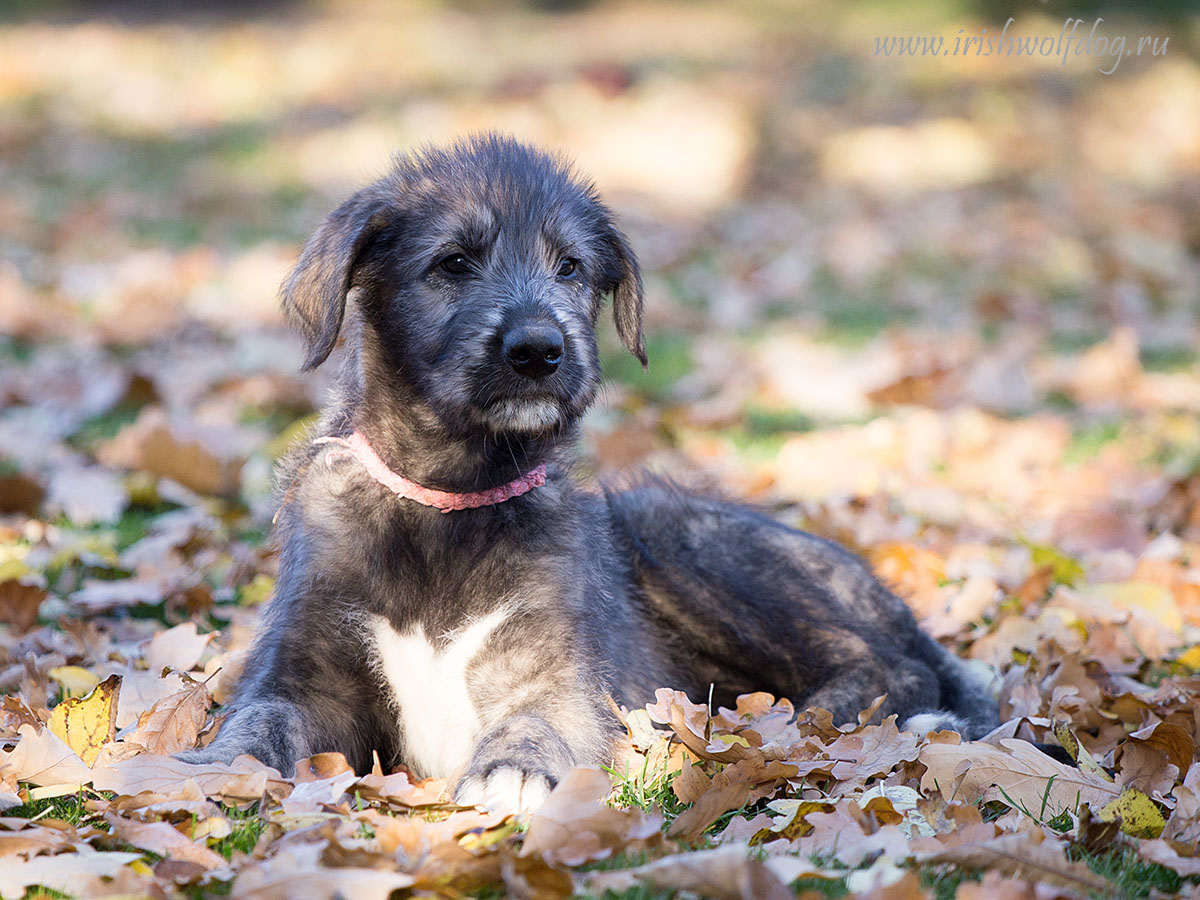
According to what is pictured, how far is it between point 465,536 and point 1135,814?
71.1 inches

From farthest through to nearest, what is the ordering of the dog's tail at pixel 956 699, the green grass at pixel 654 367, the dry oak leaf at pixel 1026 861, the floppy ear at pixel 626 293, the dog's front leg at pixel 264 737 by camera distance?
the green grass at pixel 654 367, the floppy ear at pixel 626 293, the dog's tail at pixel 956 699, the dog's front leg at pixel 264 737, the dry oak leaf at pixel 1026 861

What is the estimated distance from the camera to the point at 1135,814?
296 cm

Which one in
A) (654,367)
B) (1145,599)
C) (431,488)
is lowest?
(1145,599)

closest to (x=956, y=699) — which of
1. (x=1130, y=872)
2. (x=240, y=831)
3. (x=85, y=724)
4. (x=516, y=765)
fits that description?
(x=1130, y=872)

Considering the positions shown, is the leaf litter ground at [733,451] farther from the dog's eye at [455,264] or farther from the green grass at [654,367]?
the dog's eye at [455,264]

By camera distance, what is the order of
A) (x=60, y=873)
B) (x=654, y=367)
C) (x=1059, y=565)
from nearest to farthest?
(x=60, y=873) → (x=1059, y=565) → (x=654, y=367)

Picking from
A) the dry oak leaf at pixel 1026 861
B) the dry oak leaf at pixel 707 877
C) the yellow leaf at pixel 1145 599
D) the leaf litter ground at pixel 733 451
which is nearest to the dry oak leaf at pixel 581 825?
the leaf litter ground at pixel 733 451

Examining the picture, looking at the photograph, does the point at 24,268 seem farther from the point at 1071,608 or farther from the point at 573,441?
the point at 1071,608

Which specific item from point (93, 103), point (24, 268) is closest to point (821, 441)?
point (24, 268)

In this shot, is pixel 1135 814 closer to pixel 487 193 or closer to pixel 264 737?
pixel 264 737

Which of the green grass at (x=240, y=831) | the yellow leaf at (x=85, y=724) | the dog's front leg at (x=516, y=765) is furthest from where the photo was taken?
the yellow leaf at (x=85, y=724)

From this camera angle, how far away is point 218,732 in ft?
10.6

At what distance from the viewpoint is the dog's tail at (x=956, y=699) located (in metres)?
3.71

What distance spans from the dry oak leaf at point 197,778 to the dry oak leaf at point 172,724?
0.24m
